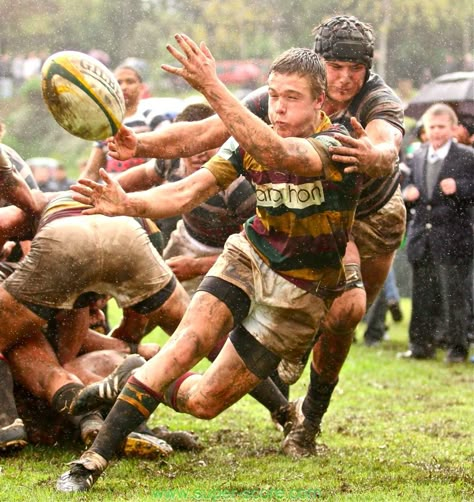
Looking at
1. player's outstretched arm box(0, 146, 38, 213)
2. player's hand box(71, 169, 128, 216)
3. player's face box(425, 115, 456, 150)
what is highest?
player's hand box(71, 169, 128, 216)

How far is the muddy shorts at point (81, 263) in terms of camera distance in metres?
5.30

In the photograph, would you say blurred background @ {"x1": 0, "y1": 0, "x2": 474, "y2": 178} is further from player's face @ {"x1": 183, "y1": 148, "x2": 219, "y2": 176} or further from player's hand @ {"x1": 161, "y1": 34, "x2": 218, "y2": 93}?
player's hand @ {"x1": 161, "y1": 34, "x2": 218, "y2": 93}

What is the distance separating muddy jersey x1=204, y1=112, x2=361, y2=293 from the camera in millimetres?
4617

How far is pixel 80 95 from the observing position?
4.48m

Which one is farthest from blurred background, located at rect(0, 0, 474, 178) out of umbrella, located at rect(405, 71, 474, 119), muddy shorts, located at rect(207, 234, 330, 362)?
muddy shorts, located at rect(207, 234, 330, 362)

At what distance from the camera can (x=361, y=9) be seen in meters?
21.9

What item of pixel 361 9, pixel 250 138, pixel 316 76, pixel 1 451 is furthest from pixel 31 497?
pixel 361 9

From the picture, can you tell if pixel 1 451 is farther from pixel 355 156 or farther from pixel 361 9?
pixel 361 9

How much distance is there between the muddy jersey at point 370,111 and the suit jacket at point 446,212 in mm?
4593

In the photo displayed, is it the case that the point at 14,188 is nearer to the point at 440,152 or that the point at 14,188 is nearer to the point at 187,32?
the point at 440,152

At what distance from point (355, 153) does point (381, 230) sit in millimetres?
1454

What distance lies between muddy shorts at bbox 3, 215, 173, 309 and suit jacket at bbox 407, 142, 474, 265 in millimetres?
5318

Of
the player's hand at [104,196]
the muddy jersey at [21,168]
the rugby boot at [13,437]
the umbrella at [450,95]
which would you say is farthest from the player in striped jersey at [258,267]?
the umbrella at [450,95]

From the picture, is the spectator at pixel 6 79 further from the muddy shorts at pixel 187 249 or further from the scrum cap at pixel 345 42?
the scrum cap at pixel 345 42
